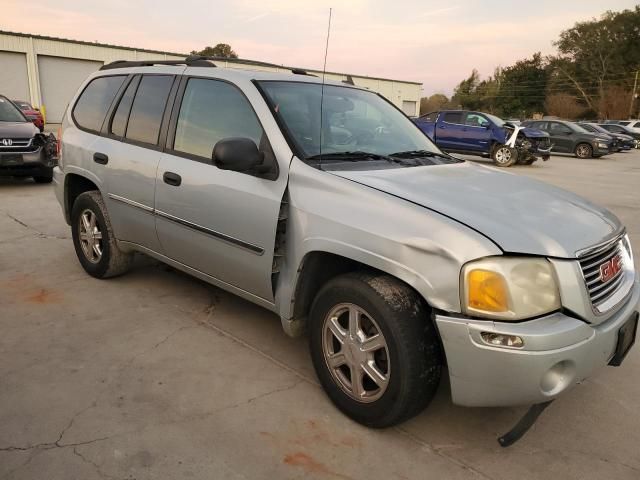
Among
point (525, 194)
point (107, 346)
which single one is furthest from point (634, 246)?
point (107, 346)

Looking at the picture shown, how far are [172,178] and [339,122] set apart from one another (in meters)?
1.15

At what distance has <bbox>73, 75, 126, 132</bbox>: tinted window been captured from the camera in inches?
169

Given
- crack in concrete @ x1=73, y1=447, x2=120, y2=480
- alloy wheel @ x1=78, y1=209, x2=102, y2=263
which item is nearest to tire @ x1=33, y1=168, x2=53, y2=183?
alloy wheel @ x1=78, y1=209, x2=102, y2=263

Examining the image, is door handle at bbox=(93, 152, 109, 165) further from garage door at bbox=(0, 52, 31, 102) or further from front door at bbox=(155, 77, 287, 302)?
garage door at bbox=(0, 52, 31, 102)

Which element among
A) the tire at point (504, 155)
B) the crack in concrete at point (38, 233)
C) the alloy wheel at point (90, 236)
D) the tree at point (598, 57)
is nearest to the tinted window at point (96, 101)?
the alloy wheel at point (90, 236)

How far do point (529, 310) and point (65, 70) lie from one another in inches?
1283

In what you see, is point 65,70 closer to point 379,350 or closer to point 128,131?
point 128,131

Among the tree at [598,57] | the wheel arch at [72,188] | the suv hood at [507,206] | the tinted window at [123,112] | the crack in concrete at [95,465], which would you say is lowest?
the crack in concrete at [95,465]

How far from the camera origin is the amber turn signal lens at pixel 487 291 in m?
2.15

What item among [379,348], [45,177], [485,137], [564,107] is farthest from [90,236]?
[564,107]

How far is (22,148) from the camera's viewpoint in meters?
8.84

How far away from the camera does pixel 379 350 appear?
2.55m

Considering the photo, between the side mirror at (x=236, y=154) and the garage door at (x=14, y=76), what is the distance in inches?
1159

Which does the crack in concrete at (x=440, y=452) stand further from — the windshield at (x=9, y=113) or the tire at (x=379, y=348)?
the windshield at (x=9, y=113)
